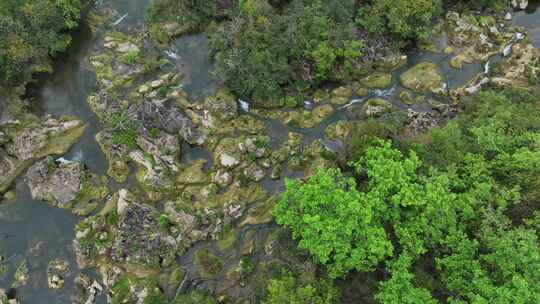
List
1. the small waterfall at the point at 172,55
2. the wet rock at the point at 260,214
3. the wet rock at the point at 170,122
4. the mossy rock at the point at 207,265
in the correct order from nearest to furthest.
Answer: the mossy rock at the point at 207,265 < the wet rock at the point at 260,214 < the wet rock at the point at 170,122 < the small waterfall at the point at 172,55

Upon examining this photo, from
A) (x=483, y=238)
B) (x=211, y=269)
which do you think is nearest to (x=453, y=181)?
(x=483, y=238)

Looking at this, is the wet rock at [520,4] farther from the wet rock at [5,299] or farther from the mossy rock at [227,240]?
the wet rock at [5,299]

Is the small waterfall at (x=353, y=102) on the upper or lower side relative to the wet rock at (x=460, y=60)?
lower

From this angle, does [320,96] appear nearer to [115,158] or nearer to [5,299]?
[115,158]

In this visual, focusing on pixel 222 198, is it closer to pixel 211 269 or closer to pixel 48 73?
pixel 211 269

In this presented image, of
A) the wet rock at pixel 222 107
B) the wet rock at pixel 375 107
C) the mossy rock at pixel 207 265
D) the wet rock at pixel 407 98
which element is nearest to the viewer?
the mossy rock at pixel 207 265

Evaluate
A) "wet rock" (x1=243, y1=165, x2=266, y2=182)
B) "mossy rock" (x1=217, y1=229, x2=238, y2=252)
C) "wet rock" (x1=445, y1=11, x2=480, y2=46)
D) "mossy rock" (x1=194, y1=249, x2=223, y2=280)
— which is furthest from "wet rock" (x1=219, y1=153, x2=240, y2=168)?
"wet rock" (x1=445, y1=11, x2=480, y2=46)

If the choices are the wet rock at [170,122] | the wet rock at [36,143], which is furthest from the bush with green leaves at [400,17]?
the wet rock at [36,143]
